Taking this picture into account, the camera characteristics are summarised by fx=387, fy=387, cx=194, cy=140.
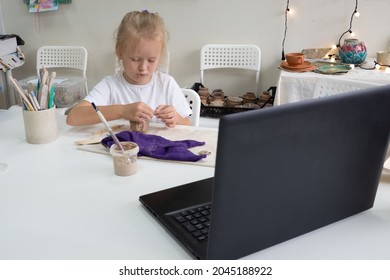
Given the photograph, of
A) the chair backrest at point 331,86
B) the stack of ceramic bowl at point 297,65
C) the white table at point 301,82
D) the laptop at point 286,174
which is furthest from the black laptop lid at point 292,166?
the stack of ceramic bowl at point 297,65

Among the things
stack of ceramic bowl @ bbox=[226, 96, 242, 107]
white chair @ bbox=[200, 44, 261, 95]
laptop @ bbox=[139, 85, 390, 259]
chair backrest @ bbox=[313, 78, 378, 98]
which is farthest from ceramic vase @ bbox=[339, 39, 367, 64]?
laptop @ bbox=[139, 85, 390, 259]

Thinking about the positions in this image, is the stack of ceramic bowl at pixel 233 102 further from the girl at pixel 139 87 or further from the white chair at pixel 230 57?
the girl at pixel 139 87

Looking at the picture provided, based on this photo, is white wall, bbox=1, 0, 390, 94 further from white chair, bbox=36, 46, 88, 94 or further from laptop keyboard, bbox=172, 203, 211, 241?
laptop keyboard, bbox=172, 203, 211, 241

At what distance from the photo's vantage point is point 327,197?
73cm

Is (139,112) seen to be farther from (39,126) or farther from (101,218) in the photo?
(101,218)

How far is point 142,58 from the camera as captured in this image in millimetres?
1468

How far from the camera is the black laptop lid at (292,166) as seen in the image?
1.82ft

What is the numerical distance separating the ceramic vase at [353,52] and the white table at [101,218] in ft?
5.51

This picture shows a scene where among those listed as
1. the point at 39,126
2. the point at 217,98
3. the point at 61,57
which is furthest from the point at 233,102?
the point at 39,126

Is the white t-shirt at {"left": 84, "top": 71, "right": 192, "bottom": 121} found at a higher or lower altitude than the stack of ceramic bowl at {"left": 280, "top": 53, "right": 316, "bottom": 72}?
lower

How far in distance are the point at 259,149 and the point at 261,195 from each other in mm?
94

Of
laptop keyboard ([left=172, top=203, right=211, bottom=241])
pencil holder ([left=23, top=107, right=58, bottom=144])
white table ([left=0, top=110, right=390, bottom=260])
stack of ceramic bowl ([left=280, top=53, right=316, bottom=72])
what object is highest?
stack of ceramic bowl ([left=280, top=53, right=316, bottom=72])

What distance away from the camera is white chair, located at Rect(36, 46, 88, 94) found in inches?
120
